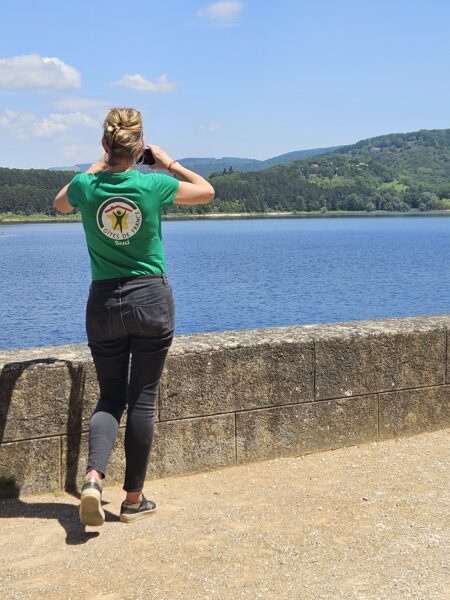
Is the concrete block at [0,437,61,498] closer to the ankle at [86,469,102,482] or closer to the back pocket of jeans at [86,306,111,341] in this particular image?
the ankle at [86,469,102,482]

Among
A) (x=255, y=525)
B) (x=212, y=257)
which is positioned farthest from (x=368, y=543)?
(x=212, y=257)

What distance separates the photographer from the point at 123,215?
3211 millimetres

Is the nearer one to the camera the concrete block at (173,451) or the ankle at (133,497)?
the ankle at (133,497)

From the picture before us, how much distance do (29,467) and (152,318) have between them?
1.12 m

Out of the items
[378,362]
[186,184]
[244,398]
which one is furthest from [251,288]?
[186,184]

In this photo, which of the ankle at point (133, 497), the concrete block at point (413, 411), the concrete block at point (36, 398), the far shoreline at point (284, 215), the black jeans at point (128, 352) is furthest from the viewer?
the far shoreline at point (284, 215)

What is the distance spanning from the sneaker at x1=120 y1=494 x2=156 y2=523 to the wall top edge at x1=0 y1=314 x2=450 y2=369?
760mm

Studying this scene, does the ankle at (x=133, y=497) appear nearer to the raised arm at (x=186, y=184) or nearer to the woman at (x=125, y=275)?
the woman at (x=125, y=275)

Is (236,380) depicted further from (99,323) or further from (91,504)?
(91,504)

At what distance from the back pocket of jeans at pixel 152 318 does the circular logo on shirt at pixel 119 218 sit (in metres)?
0.31

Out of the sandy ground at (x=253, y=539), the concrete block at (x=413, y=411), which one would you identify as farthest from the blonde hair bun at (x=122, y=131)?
the concrete block at (x=413, y=411)

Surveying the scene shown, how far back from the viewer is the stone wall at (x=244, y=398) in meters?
3.76

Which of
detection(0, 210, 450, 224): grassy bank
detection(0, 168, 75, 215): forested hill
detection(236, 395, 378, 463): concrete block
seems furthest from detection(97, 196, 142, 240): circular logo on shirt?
detection(0, 210, 450, 224): grassy bank

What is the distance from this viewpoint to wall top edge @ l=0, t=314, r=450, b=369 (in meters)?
3.90
